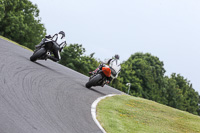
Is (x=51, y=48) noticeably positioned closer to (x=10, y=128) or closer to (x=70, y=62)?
(x=10, y=128)

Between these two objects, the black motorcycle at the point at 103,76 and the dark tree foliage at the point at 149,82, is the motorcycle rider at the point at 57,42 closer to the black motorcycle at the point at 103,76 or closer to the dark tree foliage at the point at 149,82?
the black motorcycle at the point at 103,76

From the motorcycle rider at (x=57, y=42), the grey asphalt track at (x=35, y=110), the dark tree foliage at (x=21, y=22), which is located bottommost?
the grey asphalt track at (x=35, y=110)

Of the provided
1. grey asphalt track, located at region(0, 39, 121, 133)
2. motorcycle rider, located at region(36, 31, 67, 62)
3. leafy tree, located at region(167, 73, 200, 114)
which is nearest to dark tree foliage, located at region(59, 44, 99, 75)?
leafy tree, located at region(167, 73, 200, 114)

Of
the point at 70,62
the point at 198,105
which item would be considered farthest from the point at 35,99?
the point at 198,105

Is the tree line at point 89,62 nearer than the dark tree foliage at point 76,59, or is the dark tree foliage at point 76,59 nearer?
the tree line at point 89,62

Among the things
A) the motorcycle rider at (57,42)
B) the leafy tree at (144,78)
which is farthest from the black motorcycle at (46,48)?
the leafy tree at (144,78)

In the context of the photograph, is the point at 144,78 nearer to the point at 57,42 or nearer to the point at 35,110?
the point at 57,42

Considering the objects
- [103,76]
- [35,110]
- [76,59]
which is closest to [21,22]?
[76,59]

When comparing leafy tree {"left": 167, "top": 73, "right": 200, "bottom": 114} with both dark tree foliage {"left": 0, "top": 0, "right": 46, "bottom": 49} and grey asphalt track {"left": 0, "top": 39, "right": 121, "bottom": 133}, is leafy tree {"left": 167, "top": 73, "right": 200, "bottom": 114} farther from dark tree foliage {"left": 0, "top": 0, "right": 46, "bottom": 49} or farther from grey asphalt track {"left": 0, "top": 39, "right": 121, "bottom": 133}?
grey asphalt track {"left": 0, "top": 39, "right": 121, "bottom": 133}

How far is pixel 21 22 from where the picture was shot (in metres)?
53.6

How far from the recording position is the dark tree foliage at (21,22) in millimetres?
52250

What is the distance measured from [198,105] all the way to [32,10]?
56380mm

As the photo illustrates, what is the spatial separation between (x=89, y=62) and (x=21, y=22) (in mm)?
17426

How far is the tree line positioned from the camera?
53.4 meters
